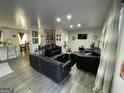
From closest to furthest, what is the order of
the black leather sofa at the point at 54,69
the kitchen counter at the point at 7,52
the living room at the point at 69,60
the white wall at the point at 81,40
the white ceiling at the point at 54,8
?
the living room at the point at 69,60, the white ceiling at the point at 54,8, the black leather sofa at the point at 54,69, the kitchen counter at the point at 7,52, the white wall at the point at 81,40

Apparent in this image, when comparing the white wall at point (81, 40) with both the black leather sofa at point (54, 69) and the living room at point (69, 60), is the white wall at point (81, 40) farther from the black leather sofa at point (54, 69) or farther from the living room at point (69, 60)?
the black leather sofa at point (54, 69)

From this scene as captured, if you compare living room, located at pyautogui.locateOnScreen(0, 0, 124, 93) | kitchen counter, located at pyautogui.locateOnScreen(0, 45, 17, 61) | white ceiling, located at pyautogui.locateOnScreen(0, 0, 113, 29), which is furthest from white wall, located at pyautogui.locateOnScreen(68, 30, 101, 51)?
kitchen counter, located at pyautogui.locateOnScreen(0, 45, 17, 61)

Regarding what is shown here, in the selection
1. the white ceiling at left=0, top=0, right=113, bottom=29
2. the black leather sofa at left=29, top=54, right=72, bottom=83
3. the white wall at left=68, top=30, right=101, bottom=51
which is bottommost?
the black leather sofa at left=29, top=54, right=72, bottom=83

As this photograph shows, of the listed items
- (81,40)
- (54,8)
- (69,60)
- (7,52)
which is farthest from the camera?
(81,40)

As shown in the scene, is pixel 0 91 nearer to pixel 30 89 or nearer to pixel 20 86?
pixel 20 86

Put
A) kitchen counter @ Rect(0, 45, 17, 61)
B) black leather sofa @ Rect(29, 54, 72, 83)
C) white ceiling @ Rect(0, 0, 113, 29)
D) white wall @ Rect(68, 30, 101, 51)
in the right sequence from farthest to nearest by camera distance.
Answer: white wall @ Rect(68, 30, 101, 51)
kitchen counter @ Rect(0, 45, 17, 61)
black leather sofa @ Rect(29, 54, 72, 83)
white ceiling @ Rect(0, 0, 113, 29)

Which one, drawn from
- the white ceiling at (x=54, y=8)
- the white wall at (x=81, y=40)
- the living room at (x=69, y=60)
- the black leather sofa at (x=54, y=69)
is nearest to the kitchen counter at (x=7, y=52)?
the living room at (x=69, y=60)

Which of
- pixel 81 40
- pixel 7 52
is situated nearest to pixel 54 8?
pixel 7 52

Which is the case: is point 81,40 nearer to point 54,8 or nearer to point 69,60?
point 69,60

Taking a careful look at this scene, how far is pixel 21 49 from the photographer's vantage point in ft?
30.4

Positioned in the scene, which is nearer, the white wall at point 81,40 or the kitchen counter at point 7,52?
the kitchen counter at point 7,52

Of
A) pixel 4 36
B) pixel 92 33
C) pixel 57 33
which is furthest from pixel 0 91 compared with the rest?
pixel 92 33

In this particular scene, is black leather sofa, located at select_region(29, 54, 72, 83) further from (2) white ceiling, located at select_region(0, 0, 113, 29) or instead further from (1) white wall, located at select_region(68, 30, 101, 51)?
(1) white wall, located at select_region(68, 30, 101, 51)

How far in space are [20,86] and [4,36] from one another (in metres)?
6.36
